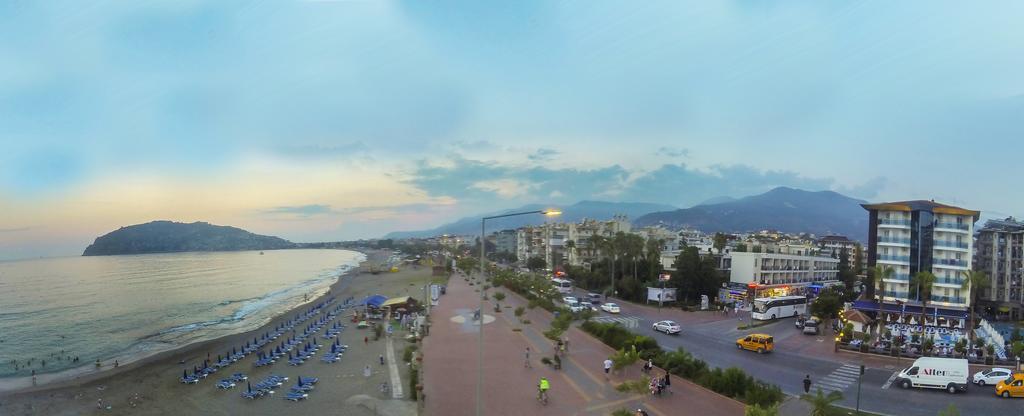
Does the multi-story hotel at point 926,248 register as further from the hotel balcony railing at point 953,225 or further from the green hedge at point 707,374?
the green hedge at point 707,374

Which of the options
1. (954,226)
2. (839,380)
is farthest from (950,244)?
(839,380)

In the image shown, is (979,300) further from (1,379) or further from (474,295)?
(1,379)

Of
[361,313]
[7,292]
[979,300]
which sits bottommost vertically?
[7,292]

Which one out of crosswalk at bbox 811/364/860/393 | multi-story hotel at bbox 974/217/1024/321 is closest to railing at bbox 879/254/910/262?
multi-story hotel at bbox 974/217/1024/321

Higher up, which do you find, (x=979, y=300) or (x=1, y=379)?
(x=979, y=300)

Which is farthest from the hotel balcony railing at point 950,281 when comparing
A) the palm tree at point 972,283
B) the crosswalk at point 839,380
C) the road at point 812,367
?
the crosswalk at point 839,380

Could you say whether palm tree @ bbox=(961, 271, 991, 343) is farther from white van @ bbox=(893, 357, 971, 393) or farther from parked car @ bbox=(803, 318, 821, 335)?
white van @ bbox=(893, 357, 971, 393)

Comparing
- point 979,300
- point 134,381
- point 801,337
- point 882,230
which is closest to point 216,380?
point 134,381
